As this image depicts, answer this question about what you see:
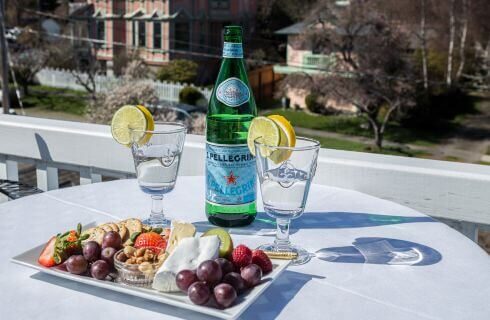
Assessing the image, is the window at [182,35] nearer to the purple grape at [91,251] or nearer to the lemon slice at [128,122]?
the lemon slice at [128,122]

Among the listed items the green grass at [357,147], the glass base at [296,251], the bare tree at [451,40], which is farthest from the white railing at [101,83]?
the glass base at [296,251]

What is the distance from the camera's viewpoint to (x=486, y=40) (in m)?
17.7

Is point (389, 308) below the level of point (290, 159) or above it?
below

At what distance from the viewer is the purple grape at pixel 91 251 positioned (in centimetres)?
90

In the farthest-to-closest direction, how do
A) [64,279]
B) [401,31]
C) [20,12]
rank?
[20,12]
[401,31]
[64,279]

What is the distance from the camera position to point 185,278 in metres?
0.80

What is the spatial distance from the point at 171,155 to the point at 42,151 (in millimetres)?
943

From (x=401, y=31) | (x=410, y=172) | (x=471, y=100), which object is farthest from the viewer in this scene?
(x=471, y=100)

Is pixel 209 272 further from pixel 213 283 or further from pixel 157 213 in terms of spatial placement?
pixel 157 213

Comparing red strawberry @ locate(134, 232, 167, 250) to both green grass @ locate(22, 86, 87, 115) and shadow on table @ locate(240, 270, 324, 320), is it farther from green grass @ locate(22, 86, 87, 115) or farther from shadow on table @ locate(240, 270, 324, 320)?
green grass @ locate(22, 86, 87, 115)

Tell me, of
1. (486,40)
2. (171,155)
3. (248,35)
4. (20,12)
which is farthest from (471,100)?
(171,155)

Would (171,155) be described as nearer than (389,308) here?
No

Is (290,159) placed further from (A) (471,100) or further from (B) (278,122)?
(A) (471,100)

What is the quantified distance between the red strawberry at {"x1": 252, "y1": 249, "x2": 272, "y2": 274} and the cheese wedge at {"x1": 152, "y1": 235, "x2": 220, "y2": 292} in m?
0.08
